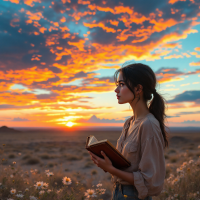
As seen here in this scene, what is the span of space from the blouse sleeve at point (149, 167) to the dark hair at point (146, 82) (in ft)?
1.45

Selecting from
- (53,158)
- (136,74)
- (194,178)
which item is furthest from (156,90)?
(53,158)

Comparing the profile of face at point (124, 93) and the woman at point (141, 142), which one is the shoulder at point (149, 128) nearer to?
the woman at point (141, 142)

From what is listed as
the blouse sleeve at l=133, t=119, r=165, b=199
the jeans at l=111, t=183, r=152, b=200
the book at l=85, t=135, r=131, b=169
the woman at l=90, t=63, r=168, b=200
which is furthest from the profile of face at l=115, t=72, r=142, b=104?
the jeans at l=111, t=183, r=152, b=200

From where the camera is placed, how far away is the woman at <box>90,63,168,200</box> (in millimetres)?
1670

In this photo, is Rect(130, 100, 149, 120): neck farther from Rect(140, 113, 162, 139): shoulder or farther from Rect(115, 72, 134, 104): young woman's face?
Rect(140, 113, 162, 139): shoulder

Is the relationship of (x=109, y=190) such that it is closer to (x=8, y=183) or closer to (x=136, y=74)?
(x=8, y=183)

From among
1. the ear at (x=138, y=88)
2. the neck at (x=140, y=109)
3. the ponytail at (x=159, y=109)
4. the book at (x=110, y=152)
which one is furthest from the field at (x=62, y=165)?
the book at (x=110, y=152)

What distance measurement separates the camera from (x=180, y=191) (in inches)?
182

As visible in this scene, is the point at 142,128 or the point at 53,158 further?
the point at 53,158

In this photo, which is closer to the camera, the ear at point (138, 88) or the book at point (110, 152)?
the book at point (110, 152)

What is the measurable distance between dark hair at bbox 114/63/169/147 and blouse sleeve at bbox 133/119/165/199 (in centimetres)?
44

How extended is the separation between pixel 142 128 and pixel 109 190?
227 inches

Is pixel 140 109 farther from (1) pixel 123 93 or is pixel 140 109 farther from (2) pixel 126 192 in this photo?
(2) pixel 126 192

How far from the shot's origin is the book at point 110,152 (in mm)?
1656
